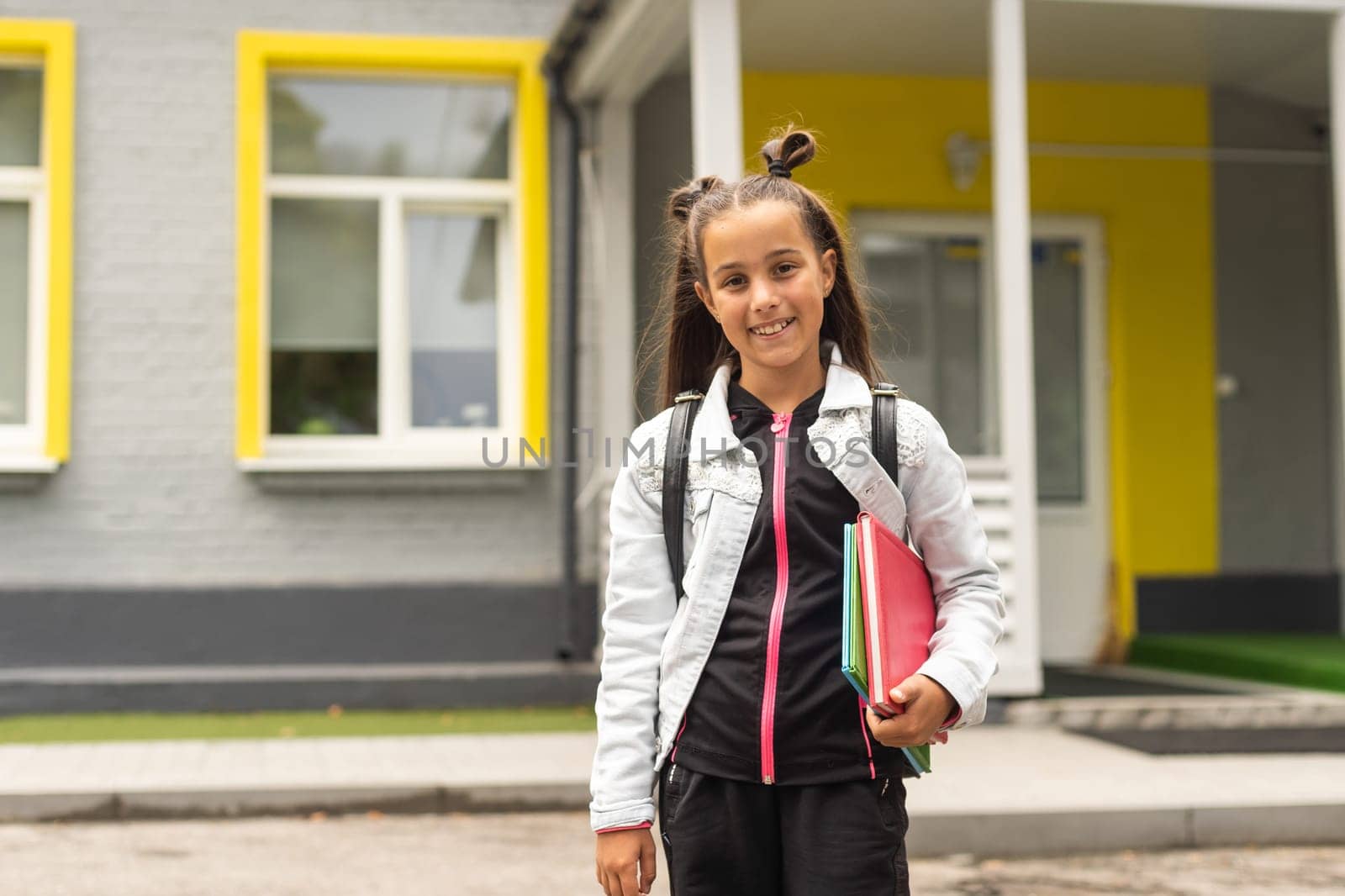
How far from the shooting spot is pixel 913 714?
207 cm

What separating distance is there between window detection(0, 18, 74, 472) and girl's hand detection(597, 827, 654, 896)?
672 centimetres

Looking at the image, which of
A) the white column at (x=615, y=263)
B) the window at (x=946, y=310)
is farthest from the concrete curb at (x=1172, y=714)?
the white column at (x=615, y=263)

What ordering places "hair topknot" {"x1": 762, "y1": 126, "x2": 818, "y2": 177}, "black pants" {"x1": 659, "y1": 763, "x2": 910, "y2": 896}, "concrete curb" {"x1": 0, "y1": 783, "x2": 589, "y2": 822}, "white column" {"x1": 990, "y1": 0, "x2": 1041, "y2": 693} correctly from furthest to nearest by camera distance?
"white column" {"x1": 990, "y1": 0, "x2": 1041, "y2": 693}
"concrete curb" {"x1": 0, "y1": 783, "x2": 589, "y2": 822}
"hair topknot" {"x1": 762, "y1": 126, "x2": 818, "y2": 177}
"black pants" {"x1": 659, "y1": 763, "x2": 910, "y2": 896}

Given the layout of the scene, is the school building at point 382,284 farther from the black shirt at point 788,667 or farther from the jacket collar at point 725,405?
the black shirt at point 788,667

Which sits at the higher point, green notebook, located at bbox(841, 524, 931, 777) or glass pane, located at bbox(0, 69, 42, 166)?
glass pane, located at bbox(0, 69, 42, 166)

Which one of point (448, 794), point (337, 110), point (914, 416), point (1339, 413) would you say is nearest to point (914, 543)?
point (914, 416)

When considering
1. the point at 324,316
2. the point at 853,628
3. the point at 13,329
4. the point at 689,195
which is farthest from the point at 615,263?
the point at 853,628

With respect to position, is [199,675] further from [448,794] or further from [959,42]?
[959,42]

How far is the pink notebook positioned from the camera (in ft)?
6.76

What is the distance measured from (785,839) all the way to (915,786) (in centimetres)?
381

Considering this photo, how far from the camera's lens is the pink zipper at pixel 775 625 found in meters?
2.16

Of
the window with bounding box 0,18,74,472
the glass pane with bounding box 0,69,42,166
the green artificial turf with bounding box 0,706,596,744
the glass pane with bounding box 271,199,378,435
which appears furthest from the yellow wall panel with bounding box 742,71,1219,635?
the glass pane with bounding box 0,69,42,166

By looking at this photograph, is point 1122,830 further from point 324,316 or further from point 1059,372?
point 324,316

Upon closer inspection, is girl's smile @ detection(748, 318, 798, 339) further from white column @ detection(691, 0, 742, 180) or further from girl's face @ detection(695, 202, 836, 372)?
white column @ detection(691, 0, 742, 180)
